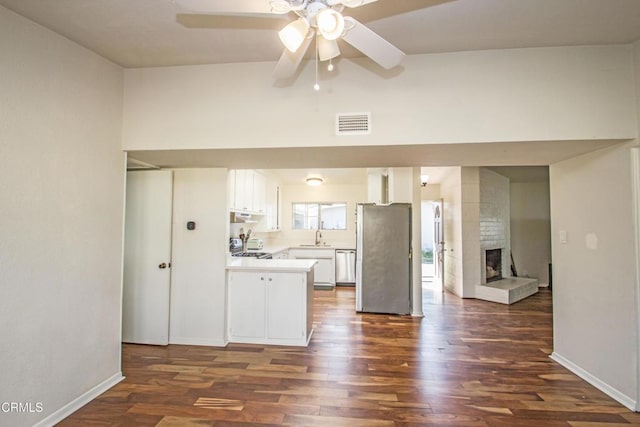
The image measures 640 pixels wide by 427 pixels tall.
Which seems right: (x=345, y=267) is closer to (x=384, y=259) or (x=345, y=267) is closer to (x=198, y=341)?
(x=384, y=259)

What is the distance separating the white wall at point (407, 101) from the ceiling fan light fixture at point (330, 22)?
1041 millimetres

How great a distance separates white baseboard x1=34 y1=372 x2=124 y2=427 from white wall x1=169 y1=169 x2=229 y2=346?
832 millimetres

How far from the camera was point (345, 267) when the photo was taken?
21.3 feet

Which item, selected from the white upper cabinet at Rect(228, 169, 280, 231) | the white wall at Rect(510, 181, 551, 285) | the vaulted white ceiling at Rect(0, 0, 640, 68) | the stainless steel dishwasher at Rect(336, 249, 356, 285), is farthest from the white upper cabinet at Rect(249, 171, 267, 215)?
the white wall at Rect(510, 181, 551, 285)

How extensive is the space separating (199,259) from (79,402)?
151cm

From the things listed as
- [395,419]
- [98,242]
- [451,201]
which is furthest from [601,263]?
[98,242]

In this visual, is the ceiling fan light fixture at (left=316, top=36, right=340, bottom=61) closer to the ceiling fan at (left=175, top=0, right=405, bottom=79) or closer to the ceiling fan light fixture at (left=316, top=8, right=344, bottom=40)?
the ceiling fan at (left=175, top=0, right=405, bottom=79)

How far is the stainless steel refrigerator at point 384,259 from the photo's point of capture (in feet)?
14.9

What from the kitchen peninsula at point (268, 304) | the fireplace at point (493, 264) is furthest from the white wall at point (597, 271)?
the fireplace at point (493, 264)

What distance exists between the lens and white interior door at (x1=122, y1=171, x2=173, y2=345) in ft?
10.9

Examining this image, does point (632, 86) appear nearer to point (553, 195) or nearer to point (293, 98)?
point (553, 195)

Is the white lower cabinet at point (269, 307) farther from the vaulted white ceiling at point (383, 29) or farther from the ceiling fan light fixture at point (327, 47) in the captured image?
the ceiling fan light fixture at point (327, 47)

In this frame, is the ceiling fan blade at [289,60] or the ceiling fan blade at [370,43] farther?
the ceiling fan blade at [289,60]

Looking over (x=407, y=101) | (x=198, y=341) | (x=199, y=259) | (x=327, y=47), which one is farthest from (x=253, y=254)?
(x=327, y=47)
